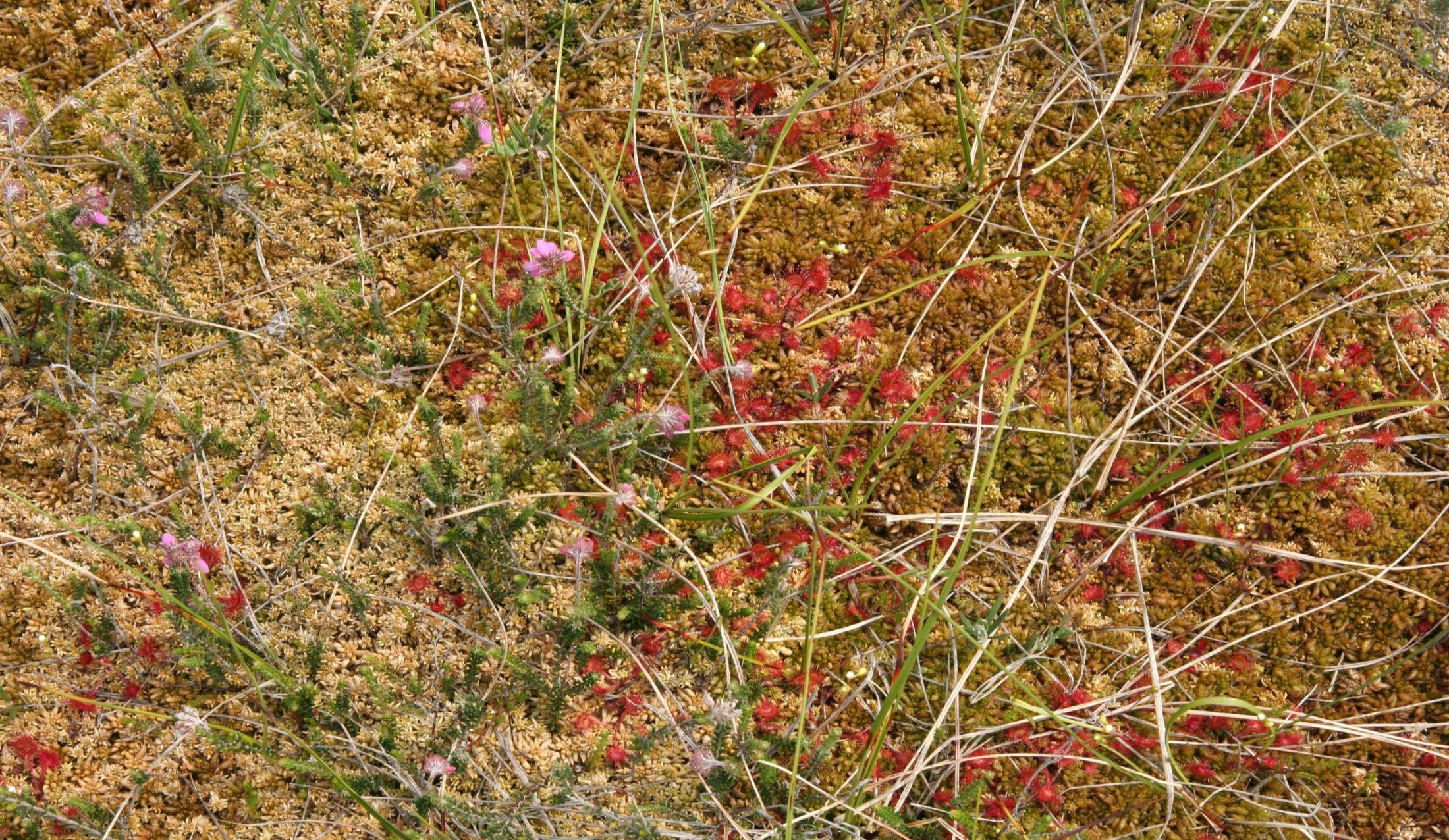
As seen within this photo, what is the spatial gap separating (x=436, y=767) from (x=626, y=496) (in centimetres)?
97

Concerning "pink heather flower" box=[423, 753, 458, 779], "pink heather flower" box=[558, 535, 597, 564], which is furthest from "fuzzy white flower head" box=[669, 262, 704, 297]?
"pink heather flower" box=[423, 753, 458, 779]

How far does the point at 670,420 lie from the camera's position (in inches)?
120

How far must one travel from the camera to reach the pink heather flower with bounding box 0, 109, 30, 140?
3.18 m

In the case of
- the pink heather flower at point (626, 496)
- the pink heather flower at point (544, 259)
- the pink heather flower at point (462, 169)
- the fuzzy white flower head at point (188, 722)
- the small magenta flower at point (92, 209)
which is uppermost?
the small magenta flower at point (92, 209)

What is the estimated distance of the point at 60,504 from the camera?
3053mm

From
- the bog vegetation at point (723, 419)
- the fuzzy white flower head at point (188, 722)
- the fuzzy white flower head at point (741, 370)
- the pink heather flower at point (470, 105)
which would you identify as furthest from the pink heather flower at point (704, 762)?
the pink heather flower at point (470, 105)

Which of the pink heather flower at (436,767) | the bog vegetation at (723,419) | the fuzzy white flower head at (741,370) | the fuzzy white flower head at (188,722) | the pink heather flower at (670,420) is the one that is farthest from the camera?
the fuzzy white flower head at (741,370)

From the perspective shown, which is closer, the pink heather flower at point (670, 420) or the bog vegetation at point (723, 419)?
the bog vegetation at point (723, 419)

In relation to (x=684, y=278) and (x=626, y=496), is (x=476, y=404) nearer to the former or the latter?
(x=626, y=496)

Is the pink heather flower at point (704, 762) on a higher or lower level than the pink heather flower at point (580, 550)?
lower

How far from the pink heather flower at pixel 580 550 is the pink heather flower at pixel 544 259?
0.90 meters

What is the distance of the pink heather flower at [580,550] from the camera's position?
2.92 metres

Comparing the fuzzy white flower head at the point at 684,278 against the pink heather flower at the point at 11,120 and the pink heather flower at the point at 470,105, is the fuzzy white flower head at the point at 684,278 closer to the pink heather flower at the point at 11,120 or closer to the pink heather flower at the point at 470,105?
the pink heather flower at the point at 470,105

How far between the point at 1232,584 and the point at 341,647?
294 cm
